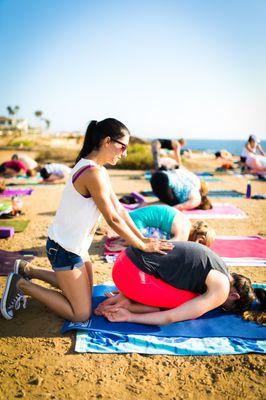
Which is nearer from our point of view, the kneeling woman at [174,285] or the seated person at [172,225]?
the kneeling woman at [174,285]

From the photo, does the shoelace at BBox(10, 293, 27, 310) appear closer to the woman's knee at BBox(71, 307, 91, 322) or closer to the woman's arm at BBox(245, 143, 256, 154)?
the woman's knee at BBox(71, 307, 91, 322)

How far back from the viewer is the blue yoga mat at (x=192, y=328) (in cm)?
274

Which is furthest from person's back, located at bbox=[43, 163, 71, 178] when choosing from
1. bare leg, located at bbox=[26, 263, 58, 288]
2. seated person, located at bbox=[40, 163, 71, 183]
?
bare leg, located at bbox=[26, 263, 58, 288]

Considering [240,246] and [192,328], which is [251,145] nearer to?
[240,246]

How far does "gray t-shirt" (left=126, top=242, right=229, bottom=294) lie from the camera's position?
2.70 metres

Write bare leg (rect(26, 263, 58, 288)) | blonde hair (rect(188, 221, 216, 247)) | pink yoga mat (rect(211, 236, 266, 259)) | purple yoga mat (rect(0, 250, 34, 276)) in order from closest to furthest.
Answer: bare leg (rect(26, 263, 58, 288))
blonde hair (rect(188, 221, 216, 247))
purple yoga mat (rect(0, 250, 34, 276))
pink yoga mat (rect(211, 236, 266, 259))

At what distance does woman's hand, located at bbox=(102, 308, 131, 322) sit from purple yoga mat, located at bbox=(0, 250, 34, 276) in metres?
1.49

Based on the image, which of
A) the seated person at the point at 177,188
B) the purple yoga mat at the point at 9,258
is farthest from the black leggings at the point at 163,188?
the purple yoga mat at the point at 9,258

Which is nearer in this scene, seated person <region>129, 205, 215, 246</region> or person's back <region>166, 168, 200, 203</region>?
seated person <region>129, 205, 215, 246</region>

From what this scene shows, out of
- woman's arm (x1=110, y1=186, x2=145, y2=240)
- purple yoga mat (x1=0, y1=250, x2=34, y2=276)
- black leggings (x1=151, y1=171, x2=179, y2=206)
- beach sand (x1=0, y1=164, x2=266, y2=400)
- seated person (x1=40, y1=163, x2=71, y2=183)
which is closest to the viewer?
beach sand (x1=0, y1=164, x2=266, y2=400)

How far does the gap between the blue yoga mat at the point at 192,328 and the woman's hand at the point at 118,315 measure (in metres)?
0.03

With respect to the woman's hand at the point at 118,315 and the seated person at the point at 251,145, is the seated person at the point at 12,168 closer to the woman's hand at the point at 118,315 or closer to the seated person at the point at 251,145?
the seated person at the point at 251,145

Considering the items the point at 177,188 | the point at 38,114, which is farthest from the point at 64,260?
the point at 38,114

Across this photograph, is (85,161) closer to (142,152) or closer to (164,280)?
(164,280)
